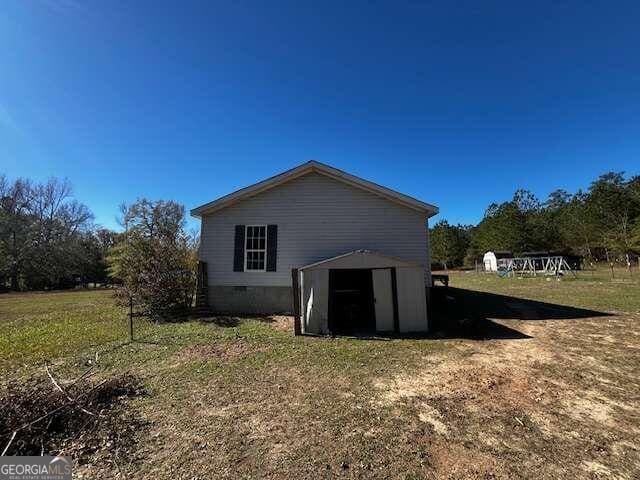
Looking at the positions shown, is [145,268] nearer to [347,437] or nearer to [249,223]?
[249,223]

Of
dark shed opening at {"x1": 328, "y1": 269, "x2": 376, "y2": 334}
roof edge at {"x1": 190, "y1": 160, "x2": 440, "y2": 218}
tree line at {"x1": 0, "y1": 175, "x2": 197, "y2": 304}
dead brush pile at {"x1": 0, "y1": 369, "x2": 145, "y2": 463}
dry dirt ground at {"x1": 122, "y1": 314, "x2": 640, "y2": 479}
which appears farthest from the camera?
tree line at {"x1": 0, "y1": 175, "x2": 197, "y2": 304}

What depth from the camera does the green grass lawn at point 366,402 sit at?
3205 millimetres

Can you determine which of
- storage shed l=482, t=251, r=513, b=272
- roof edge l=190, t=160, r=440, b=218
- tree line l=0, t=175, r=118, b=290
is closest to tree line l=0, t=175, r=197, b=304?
tree line l=0, t=175, r=118, b=290

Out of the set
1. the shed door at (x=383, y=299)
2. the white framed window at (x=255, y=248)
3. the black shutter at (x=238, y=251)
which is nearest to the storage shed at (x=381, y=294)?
the shed door at (x=383, y=299)

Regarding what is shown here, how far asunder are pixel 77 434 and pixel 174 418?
3.37 ft

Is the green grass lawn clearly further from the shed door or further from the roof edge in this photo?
the roof edge

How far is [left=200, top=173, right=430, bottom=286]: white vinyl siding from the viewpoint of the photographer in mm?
11383

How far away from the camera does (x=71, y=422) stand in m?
3.94

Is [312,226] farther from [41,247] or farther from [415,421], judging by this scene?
[41,247]

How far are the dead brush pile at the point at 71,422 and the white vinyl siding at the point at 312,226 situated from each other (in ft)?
22.9

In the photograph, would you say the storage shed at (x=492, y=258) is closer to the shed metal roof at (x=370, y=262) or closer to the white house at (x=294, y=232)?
the white house at (x=294, y=232)

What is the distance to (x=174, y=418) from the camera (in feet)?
13.5

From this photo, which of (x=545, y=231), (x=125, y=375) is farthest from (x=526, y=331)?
(x=545, y=231)

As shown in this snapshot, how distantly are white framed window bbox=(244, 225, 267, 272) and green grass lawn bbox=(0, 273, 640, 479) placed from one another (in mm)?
3397
